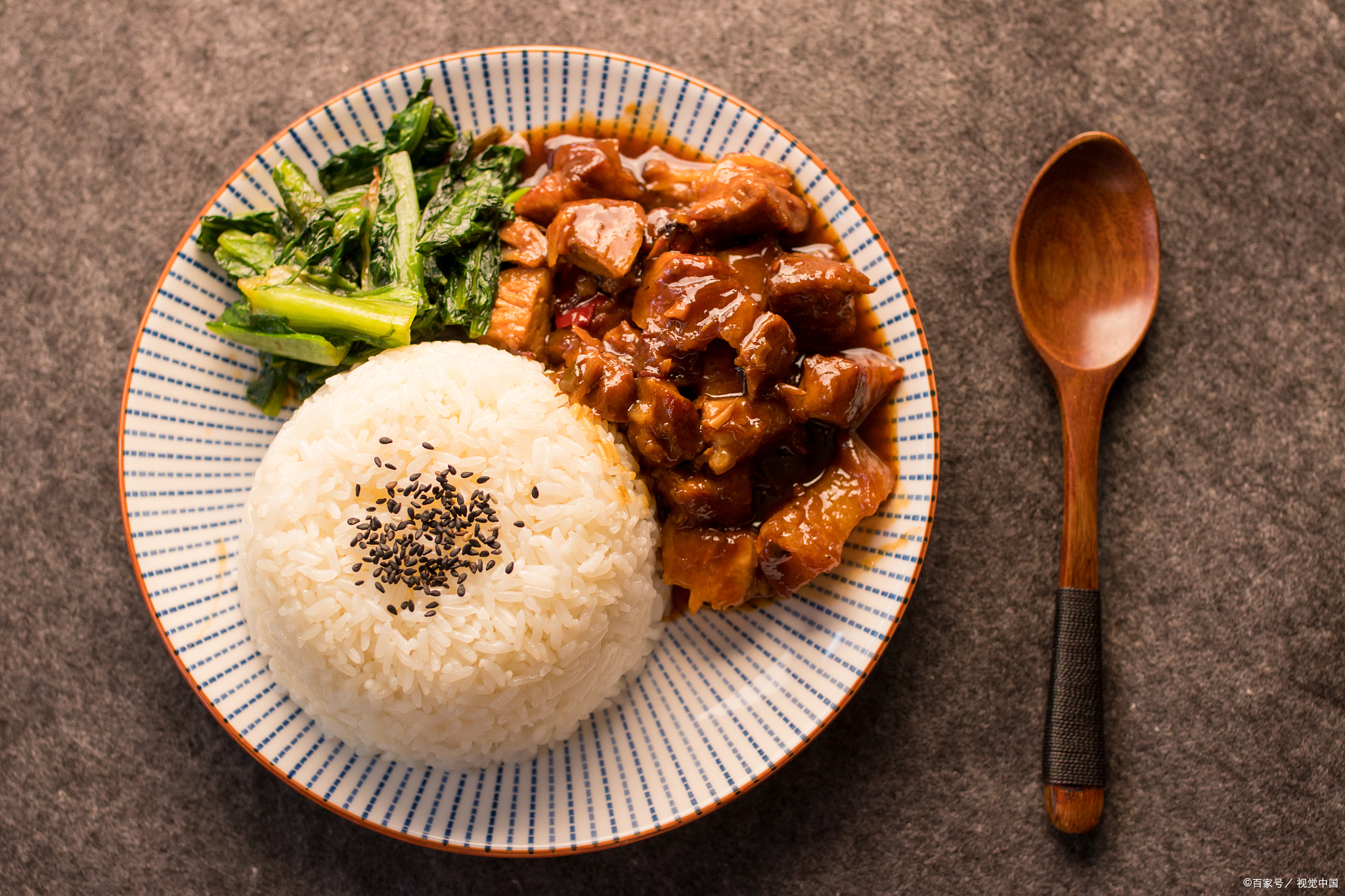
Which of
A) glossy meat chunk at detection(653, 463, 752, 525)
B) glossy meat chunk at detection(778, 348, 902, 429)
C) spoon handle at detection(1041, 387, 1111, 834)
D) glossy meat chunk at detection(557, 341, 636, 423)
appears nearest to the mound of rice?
glossy meat chunk at detection(557, 341, 636, 423)

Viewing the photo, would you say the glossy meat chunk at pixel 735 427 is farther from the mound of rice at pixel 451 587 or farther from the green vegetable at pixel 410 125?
the green vegetable at pixel 410 125

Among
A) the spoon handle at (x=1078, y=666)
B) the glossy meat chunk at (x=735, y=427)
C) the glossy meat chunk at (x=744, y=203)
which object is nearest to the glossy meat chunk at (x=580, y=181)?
the glossy meat chunk at (x=744, y=203)

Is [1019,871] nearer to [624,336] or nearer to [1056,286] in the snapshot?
[1056,286]

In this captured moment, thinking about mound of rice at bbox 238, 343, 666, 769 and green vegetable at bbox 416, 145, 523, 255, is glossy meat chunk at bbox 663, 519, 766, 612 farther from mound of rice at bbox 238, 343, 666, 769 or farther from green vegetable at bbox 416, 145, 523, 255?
green vegetable at bbox 416, 145, 523, 255

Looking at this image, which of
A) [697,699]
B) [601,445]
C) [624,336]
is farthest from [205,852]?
[624,336]

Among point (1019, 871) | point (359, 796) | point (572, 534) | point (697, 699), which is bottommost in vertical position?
point (1019, 871)

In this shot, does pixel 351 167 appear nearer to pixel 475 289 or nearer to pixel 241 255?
pixel 241 255

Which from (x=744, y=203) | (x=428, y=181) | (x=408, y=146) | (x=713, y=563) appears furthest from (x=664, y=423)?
(x=408, y=146)
